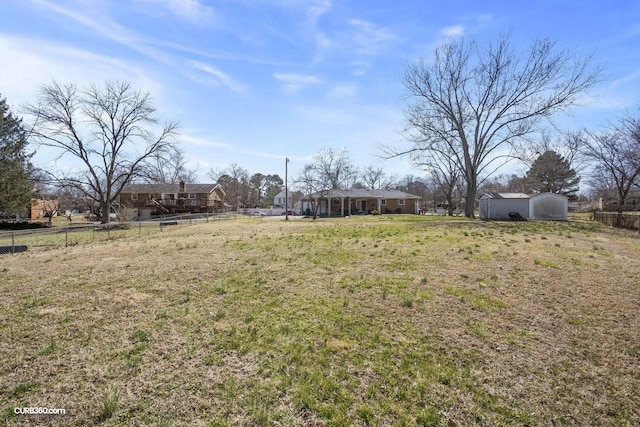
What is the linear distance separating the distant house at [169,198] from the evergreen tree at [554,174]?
46.8 metres

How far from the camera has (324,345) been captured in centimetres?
400

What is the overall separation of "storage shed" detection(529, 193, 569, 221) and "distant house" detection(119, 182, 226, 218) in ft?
133

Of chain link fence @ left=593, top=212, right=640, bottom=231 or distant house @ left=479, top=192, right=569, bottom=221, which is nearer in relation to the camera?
chain link fence @ left=593, top=212, right=640, bottom=231

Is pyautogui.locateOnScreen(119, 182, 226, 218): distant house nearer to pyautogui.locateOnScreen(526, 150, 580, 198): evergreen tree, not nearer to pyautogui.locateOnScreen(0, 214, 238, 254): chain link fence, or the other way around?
pyautogui.locateOnScreen(0, 214, 238, 254): chain link fence

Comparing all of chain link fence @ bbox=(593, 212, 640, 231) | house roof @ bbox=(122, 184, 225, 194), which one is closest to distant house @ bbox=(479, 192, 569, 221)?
chain link fence @ bbox=(593, 212, 640, 231)

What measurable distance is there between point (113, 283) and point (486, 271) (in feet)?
25.1

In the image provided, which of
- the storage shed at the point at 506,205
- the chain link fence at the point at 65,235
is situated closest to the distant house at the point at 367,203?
the storage shed at the point at 506,205

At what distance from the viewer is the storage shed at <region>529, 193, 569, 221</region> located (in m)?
28.6

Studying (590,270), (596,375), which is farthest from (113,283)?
(590,270)

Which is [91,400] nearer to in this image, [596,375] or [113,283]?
[113,283]

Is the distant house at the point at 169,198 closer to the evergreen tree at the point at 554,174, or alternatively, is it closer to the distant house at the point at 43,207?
the distant house at the point at 43,207

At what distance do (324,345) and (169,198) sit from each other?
52.5 meters

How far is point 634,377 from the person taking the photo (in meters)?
3.45

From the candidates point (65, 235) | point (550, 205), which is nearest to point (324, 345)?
point (65, 235)
